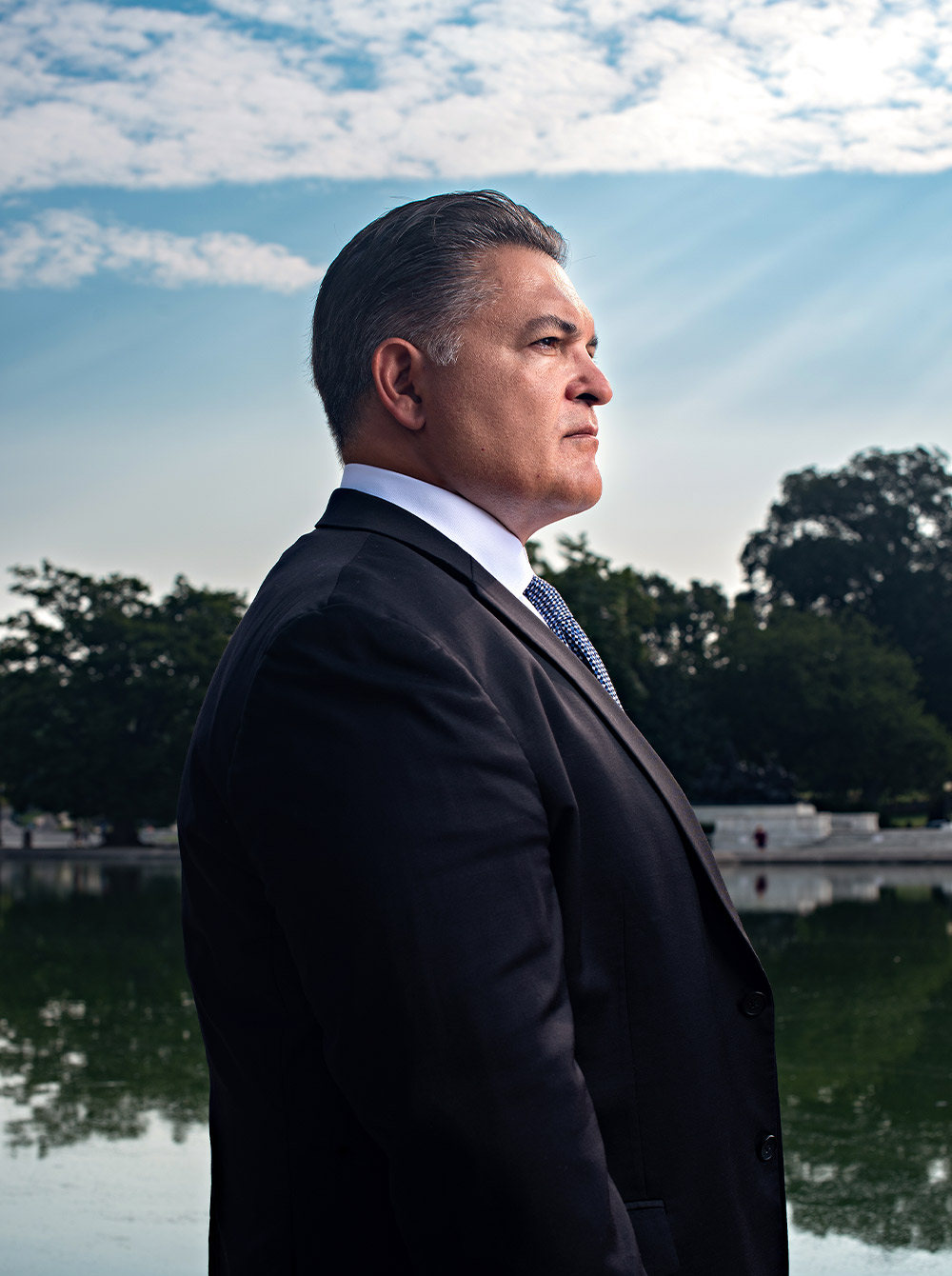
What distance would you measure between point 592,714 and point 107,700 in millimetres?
46145

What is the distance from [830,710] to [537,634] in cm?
4324

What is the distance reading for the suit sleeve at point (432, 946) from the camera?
122 centimetres

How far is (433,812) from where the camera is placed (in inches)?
49.3

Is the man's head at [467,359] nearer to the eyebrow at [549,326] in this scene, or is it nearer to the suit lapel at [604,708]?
the eyebrow at [549,326]

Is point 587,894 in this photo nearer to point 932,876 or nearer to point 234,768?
point 234,768

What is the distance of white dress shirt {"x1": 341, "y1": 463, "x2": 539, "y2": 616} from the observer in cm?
165

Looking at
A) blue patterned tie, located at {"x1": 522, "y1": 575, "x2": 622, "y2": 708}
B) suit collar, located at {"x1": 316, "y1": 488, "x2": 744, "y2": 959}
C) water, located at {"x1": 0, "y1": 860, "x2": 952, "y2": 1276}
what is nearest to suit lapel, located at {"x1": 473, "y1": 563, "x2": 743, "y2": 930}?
suit collar, located at {"x1": 316, "y1": 488, "x2": 744, "y2": 959}

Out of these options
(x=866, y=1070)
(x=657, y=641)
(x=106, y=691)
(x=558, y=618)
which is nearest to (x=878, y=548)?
(x=657, y=641)

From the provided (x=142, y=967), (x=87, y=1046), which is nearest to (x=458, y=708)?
(x=87, y=1046)

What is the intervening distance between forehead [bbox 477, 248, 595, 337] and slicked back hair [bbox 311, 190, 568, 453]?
0.01 m

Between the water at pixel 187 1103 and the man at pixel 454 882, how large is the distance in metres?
3.18

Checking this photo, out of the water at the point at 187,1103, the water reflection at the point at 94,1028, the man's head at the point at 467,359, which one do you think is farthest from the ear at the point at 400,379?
the water reflection at the point at 94,1028

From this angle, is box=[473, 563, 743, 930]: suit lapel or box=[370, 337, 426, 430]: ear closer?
box=[473, 563, 743, 930]: suit lapel

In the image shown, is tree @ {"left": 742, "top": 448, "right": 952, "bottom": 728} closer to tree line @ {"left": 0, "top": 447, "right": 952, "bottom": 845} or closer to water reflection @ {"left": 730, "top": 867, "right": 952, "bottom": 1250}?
tree line @ {"left": 0, "top": 447, "right": 952, "bottom": 845}
